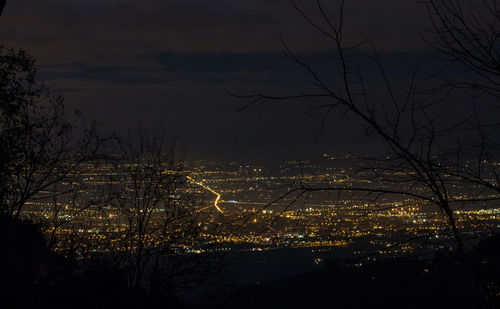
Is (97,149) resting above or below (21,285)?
above

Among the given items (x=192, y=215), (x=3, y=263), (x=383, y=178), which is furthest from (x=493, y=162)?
(x=192, y=215)

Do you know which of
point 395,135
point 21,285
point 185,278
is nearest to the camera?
point 395,135

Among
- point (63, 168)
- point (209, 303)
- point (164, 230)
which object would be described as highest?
point (63, 168)

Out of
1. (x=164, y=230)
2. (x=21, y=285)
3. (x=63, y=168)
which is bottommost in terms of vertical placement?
(x=21, y=285)

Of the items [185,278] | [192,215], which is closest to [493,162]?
[185,278]

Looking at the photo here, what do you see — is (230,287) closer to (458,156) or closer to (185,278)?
(185,278)

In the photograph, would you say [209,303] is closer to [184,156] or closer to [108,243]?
[108,243]

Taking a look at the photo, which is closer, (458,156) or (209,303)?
(458,156)

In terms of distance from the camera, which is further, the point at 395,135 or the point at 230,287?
the point at 230,287

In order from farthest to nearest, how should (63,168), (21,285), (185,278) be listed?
(185,278)
(63,168)
(21,285)
